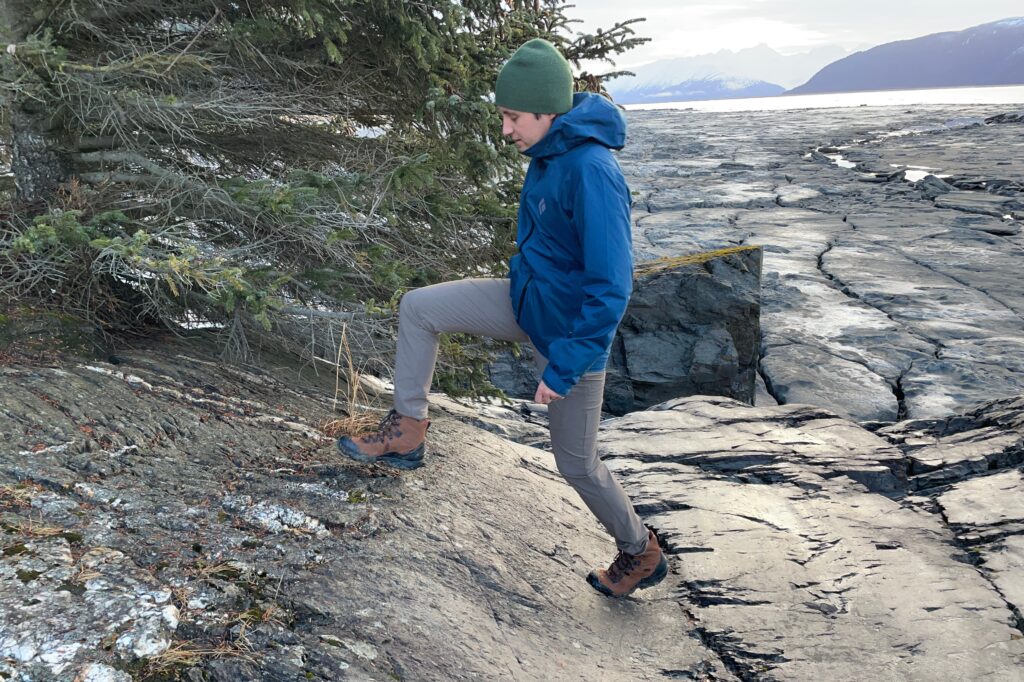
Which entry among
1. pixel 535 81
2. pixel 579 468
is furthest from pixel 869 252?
pixel 535 81

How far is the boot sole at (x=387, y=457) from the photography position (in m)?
3.59

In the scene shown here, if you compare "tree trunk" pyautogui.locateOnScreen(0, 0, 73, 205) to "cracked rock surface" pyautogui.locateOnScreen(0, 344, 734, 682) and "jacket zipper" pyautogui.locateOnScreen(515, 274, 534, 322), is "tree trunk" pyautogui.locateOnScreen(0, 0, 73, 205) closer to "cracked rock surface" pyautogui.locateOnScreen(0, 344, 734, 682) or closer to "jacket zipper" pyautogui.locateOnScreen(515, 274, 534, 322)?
"cracked rock surface" pyautogui.locateOnScreen(0, 344, 734, 682)

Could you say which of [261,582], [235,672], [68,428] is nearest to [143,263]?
[68,428]

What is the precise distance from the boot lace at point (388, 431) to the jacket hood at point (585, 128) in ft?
4.36

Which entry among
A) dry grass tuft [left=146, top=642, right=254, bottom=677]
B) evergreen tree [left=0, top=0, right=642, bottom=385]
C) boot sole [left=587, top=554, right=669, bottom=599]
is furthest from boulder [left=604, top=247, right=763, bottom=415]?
dry grass tuft [left=146, top=642, right=254, bottom=677]

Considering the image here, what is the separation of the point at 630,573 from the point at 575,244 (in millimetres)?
1527

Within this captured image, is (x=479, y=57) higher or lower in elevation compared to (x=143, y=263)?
higher

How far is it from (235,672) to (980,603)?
317 cm

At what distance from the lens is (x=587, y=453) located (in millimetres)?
3225

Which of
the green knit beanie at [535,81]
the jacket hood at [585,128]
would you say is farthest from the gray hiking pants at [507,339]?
the green knit beanie at [535,81]

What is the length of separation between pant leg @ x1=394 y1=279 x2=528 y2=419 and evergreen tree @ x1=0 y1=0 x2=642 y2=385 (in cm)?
78

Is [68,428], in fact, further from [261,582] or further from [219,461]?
[261,582]

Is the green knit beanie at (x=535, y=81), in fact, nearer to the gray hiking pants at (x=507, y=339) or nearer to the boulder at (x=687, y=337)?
the gray hiking pants at (x=507, y=339)

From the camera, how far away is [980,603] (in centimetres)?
362
